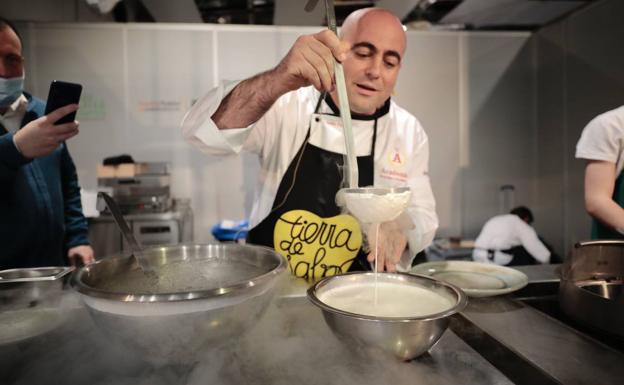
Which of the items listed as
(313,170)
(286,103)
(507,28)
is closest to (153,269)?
(313,170)

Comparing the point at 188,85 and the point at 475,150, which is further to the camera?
the point at 475,150

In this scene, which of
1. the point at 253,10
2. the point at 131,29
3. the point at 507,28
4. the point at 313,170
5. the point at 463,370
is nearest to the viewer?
the point at 463,370

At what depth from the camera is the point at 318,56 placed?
1029mm

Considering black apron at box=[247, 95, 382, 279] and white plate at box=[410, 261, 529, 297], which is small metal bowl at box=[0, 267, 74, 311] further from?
white plate at box=[410, 261, 529, 297]

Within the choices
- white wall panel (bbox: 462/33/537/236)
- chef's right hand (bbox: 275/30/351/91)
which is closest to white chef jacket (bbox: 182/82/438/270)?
chef's right hand (bbox: 275/30/351/91)

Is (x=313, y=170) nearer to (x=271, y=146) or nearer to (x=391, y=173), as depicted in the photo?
(x=271, y=146)

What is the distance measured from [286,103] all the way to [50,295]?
3.45 ft

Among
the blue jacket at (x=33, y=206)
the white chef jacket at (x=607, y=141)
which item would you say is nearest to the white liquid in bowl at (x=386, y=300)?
the white chef jacket at (x=607, y=141)

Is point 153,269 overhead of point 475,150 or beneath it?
beneath

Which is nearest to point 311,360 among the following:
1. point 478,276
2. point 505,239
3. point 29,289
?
point 478,276

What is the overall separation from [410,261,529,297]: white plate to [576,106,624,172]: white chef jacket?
579 millimetres

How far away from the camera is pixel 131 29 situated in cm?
367

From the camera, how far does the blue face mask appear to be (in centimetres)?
139

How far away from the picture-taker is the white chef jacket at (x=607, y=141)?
138cm
